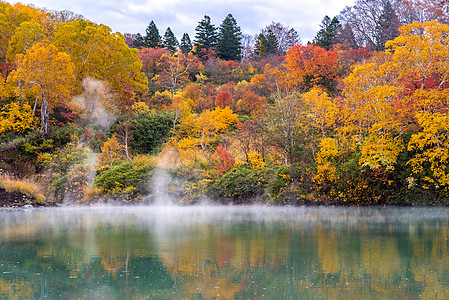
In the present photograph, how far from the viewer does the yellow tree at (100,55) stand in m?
30.2

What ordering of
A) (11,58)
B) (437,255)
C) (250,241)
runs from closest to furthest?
1. (437,255)
2. (250,241)
3. (11,58)

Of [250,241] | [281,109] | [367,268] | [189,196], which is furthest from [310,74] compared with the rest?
[367,268]

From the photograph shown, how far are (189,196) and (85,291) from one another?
1631cm

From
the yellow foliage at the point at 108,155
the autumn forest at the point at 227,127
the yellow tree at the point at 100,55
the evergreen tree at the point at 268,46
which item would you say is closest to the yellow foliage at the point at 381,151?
the autumn forest at the point at 227,127

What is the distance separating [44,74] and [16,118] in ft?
13.5

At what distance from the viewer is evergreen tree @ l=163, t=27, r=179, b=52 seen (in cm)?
5855

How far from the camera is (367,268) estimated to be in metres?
7.63

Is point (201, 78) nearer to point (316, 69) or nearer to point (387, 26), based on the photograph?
point (316, 69)

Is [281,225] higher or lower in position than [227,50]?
lower

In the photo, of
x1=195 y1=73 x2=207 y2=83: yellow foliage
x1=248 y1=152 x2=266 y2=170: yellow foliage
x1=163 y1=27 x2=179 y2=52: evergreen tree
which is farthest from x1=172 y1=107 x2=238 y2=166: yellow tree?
x1=163 y1=27 x2=179 y2=52: evergreen tree

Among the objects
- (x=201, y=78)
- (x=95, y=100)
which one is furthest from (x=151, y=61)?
(x=95, y=100)

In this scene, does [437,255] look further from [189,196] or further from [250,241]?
[189,196]

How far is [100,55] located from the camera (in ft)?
100

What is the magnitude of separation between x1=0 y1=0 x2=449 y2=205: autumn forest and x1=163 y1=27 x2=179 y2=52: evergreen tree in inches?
773
